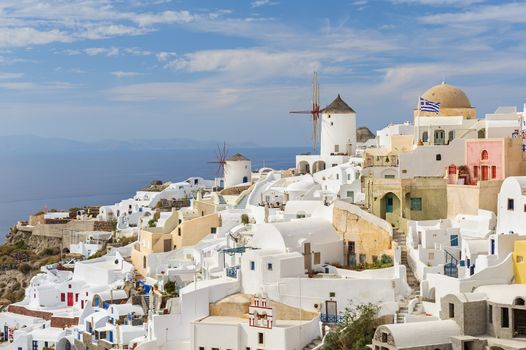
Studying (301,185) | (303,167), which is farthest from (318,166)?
(301,185)

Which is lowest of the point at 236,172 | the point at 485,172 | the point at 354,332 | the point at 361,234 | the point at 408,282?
the point at 354,332

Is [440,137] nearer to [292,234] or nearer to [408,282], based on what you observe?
[292,234]

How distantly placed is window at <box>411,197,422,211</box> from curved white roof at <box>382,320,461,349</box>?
847 centimetres

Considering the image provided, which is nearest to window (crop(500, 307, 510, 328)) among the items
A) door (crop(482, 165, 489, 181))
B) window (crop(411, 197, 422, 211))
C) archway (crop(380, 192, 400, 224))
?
window (crop(411, 197, 422, 211))

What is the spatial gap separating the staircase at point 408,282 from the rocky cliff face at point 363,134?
22253 millimetres

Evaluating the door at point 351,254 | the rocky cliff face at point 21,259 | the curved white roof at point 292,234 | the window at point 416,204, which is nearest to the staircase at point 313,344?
the curved white roof at point 292,234

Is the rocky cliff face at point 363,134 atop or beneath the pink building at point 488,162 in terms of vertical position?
atop

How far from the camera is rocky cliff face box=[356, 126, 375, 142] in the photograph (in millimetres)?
48125

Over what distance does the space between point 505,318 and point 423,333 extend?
2.25 metres

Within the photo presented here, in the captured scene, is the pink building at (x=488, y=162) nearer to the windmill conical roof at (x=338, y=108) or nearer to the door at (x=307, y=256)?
the door at (x=307, y=256)

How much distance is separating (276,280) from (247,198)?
51.2ft

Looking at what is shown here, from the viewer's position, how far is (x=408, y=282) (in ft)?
75.7

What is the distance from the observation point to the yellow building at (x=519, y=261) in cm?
2058

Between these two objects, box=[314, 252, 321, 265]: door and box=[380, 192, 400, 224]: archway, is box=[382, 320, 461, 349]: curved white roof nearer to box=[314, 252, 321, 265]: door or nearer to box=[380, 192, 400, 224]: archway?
box=[314, 252, 321, 265]: door
